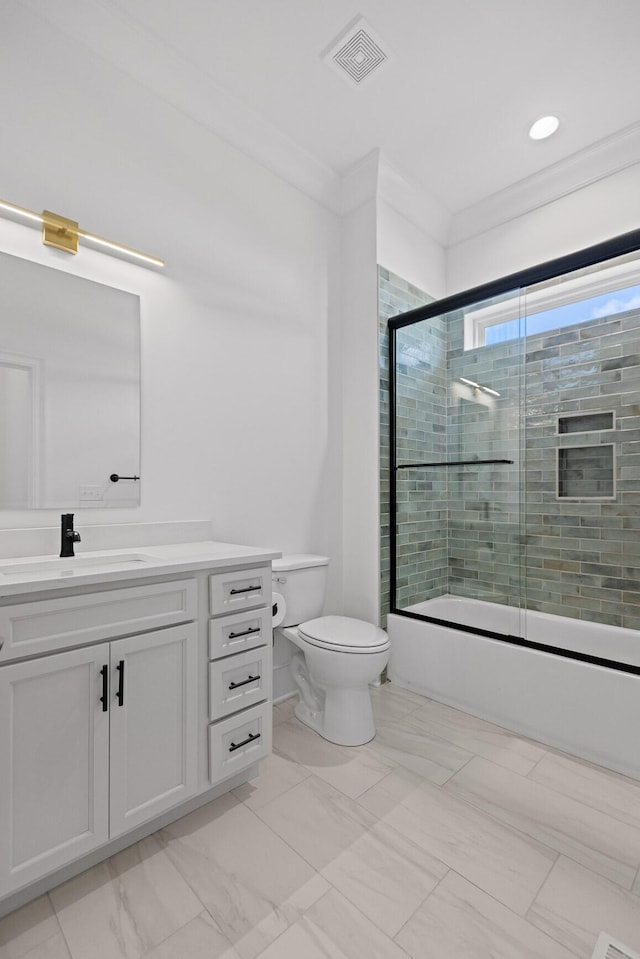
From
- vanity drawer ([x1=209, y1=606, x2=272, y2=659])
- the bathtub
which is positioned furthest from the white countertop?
the bathtub

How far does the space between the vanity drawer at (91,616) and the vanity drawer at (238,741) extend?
404 millimetres

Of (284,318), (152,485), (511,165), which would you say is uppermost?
(511,165)

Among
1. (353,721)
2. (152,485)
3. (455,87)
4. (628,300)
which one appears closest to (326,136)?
(455,87)

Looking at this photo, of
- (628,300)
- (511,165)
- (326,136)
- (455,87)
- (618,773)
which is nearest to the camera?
(618,773)

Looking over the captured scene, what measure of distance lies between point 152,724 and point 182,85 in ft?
8.06

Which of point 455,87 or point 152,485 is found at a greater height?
point 455,87

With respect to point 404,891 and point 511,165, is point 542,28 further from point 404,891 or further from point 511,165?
point 404,891

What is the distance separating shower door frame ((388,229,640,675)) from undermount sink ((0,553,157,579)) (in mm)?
1456

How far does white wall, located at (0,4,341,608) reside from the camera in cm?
165

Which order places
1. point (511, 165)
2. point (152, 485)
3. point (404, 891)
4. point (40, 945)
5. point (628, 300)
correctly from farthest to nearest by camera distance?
point (511, 165) → point (628, 300) → point (152, 485) → point (404, 891) → point (40, 945)

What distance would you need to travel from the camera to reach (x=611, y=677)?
5.99 feet

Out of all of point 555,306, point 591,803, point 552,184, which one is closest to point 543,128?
point 552,184

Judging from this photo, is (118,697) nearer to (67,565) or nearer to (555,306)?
(67,565)

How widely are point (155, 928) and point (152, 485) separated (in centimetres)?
135
